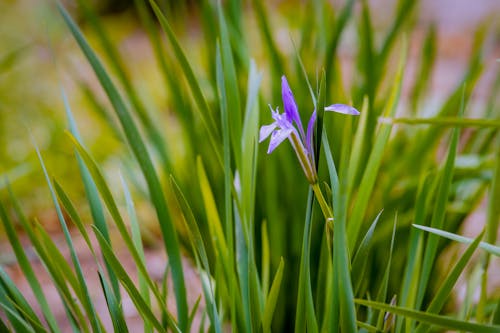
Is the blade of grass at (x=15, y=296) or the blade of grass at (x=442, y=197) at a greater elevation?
the blade of grass at (x=442, y=197)

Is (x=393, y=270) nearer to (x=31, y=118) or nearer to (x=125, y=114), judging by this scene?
(x=125, y=114)

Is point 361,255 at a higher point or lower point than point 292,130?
lower

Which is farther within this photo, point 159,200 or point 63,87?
point 63,87

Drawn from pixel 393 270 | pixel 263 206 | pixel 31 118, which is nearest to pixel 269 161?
pixel 263 206

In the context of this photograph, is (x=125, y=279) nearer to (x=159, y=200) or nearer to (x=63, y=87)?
(x=159, y=200)

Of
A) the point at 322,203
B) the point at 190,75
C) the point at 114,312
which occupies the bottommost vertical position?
the point at 114,312

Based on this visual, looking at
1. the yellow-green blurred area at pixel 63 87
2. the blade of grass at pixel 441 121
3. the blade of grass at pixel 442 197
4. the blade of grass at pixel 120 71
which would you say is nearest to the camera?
the blade of grass at pixel 441 121

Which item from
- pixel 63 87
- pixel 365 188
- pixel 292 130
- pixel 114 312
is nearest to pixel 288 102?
pixel 292 130

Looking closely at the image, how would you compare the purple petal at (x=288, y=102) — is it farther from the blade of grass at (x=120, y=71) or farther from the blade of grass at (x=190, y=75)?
the blade of grass at (x=120, y=71)

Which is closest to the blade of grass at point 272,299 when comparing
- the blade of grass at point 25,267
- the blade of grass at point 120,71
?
the blade of grass at point 25,267
